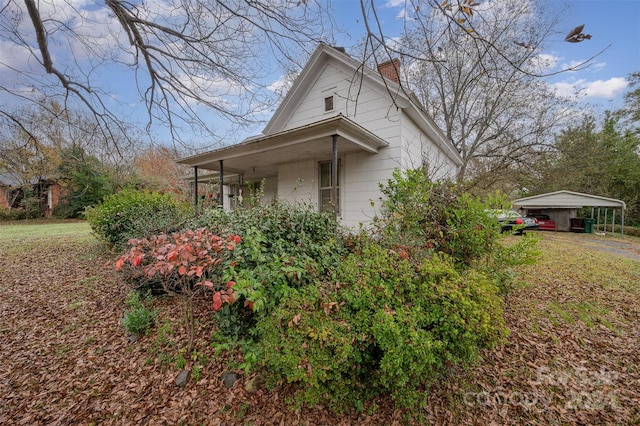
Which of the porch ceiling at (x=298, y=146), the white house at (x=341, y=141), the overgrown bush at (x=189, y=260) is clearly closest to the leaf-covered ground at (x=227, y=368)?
the overgrown bush at (x=189, y=260)

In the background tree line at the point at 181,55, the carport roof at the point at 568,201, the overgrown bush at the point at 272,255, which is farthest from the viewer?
the carport roof at the point at 568,201

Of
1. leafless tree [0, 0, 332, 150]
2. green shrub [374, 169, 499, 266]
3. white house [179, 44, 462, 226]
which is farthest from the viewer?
white house [179, 44, 462, 226]

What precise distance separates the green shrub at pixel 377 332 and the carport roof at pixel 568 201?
15861 millimetres

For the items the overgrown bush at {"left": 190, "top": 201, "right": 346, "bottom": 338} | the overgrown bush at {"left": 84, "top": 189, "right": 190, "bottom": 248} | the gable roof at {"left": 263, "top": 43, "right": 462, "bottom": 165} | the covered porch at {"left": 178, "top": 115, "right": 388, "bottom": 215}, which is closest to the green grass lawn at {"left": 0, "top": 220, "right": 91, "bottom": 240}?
the overgrown bush at {"left": 84, "top": 189, "right": 190, "bottom": 248}

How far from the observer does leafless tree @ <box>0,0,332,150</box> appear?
11.0ft

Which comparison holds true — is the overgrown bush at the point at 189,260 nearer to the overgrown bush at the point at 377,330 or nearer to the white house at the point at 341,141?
the overgrown bush at the point at 377,330

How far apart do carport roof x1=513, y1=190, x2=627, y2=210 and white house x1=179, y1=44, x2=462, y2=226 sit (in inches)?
456

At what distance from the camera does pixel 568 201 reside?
15.2 m

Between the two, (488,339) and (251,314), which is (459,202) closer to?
(488,339)

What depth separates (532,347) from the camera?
3.21 m

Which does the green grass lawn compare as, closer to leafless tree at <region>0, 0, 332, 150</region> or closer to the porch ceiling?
the porch ceiling

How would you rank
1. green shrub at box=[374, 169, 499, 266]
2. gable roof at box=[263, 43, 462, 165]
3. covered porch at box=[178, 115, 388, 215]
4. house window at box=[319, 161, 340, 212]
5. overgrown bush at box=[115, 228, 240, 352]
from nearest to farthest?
overgrown bush at box=[115, 228, 240, 352] → green shrub at box=[374, 169, 499, 266] → covered porch at box=[178, 115, 388, 215] → gable roof at box=[263, 43, 462, 165] → house window at box=[319, 161, 340, 212]

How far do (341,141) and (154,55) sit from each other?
13.3ft

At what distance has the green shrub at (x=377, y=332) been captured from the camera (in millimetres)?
1977
